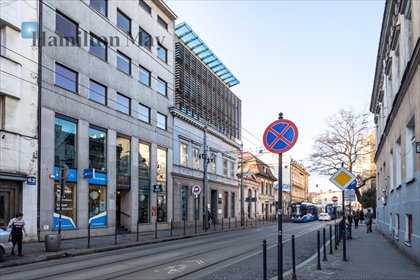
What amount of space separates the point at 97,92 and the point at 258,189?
4194 centimetres

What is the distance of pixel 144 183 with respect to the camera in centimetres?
3180

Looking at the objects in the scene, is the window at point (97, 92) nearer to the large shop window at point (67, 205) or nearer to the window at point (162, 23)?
the large shop window at point (67, 205)

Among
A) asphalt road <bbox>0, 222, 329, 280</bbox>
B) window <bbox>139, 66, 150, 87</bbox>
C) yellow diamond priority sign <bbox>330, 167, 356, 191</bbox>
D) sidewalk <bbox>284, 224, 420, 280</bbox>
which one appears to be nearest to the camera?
sidewalk <bbox>284, 224, 420, 280</bbox>

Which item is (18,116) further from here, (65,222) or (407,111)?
(407,111)

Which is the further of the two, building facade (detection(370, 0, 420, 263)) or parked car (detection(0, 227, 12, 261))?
parked car (detection(0, 227, 12, 261))

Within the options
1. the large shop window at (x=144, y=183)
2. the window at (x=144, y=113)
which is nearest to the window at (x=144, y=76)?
the window at (x=144, y=113)

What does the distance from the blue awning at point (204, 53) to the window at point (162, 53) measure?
3.81 m

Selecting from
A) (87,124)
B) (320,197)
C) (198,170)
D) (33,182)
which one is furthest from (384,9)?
(320,197)

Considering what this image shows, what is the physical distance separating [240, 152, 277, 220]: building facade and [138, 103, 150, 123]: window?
2760 centimetres

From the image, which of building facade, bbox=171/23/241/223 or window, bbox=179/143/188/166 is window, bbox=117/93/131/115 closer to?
building facade, bbox=171/23/241/223

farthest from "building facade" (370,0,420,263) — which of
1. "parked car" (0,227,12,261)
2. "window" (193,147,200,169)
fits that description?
"window" (193,147,200,169)

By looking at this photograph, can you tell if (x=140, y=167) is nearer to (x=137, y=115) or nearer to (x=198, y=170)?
(x=137, y=115)

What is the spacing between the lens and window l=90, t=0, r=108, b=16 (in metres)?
27.2

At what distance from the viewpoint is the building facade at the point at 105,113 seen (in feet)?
74.7
